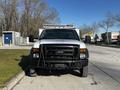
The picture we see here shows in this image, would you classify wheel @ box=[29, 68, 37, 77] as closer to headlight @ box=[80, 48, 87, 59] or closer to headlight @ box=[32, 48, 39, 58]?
headlight @ box=[32, 48, 39, 58]

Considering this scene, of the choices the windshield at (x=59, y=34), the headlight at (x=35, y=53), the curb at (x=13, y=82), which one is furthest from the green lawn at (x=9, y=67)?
the windshield at (x=59, y=34)

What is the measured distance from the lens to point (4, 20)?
8650cm

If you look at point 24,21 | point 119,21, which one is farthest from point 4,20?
point 119,21

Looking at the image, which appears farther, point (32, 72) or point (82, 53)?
point (32, 72)

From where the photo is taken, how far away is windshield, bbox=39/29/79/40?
14195mm

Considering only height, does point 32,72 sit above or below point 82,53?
below

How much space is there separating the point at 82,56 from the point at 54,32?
98.3 inches

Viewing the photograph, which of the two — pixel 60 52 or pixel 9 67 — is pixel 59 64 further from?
pixel 9 67

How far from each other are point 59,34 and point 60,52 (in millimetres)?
2104

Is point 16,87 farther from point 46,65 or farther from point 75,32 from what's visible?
point 75,32

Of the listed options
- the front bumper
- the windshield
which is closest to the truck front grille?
the front bumper

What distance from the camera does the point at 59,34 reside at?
47.2ft

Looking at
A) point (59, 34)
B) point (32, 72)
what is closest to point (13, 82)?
point (32, 72)

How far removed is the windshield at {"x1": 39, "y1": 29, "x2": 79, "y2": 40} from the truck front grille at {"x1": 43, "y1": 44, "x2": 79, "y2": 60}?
172 cm
